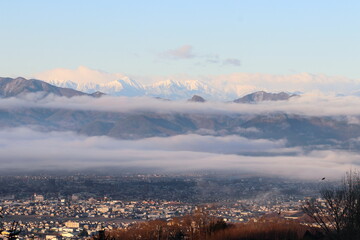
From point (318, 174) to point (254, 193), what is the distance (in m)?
40.1

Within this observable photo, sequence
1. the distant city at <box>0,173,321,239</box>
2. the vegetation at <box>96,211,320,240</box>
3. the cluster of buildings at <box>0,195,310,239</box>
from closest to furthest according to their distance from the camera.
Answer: the vegetation at <box>96,211,320,240</box> → the cluster of buildings at <box>0,195,310,239</box> → the distant city at <box>0,173,321,239</box>

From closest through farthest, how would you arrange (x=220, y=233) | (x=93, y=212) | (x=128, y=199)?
(x=220, y=233), (x=93, y=212), (x=128, y=199)

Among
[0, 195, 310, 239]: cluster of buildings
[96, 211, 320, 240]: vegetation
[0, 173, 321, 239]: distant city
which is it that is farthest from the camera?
[0, 173, 321, 239]: distant city

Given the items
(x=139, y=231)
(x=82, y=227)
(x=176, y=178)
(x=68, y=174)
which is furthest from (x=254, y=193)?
(x=139, y=231)

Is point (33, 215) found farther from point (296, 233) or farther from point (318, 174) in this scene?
point (318, 174)

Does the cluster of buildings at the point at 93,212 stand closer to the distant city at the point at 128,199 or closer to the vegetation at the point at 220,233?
the distant city at the point at 128,199

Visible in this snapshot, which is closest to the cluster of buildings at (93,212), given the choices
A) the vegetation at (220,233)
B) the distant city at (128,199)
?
the distant city at (128,199)

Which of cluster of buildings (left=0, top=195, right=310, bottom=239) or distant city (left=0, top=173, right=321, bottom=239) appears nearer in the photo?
cluster of buildings (left=0, top=195, right=310, bottom=239)

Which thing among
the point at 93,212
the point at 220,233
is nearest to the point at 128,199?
the point at 93,212

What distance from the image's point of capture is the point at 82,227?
84312 millimetres

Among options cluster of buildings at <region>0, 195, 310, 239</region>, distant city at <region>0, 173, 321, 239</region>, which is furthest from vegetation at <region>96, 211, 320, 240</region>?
cluster of buildings at <region>0, 195, 310, 239</region>

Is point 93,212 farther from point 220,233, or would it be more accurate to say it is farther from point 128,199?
point 220,233

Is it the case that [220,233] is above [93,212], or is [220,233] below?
above

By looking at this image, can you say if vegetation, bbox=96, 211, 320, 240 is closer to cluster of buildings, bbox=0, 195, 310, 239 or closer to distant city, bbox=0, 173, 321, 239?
distant city, bbox=0, 173, 321, 239
